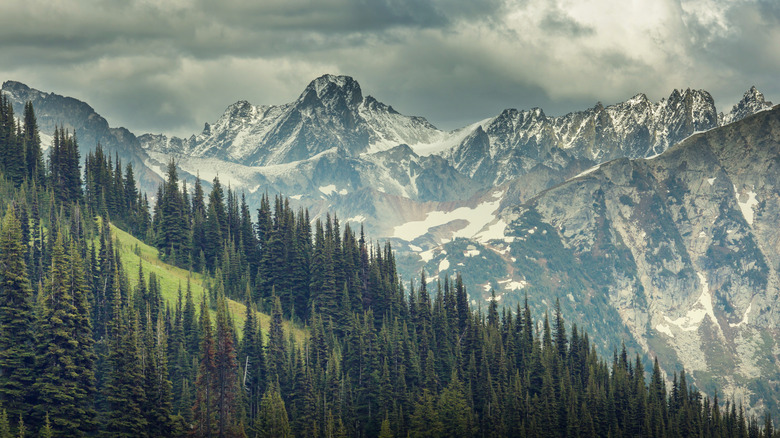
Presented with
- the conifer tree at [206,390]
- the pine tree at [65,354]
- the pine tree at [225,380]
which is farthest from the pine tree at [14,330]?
the pine tree at [225,380]

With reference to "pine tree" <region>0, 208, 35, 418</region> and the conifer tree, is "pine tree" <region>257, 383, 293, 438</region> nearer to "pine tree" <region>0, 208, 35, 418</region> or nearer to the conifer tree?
the conifer tree

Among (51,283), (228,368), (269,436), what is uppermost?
(51,283)

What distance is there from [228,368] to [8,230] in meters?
46.3

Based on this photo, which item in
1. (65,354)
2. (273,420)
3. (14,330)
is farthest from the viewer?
(273,420)

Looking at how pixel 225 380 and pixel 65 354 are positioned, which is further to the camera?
pixel 225 380

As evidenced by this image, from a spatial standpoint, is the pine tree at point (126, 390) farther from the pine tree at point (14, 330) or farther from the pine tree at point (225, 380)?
the pine tree at point (225, 380)

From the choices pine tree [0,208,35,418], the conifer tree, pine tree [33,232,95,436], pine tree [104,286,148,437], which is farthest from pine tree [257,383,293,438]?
pine tree [0,208,35,418]

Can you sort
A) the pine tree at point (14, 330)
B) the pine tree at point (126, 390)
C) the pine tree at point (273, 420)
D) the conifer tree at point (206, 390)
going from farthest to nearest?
the conifer tree at point (206, 390), the pine tree at point (273, 420), the pine tree at point (126, 390), the pine tree at point (14, 330)

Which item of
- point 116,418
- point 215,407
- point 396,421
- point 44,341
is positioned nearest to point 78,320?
point 44,341

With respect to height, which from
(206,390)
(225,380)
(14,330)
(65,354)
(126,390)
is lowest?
(126,390)

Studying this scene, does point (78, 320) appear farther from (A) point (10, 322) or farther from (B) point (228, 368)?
(B) point (228, 368)

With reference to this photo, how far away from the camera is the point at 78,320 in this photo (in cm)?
16062

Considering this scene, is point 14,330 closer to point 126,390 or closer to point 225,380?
point 126,390

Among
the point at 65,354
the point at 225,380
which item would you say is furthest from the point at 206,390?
the point at 65,354
